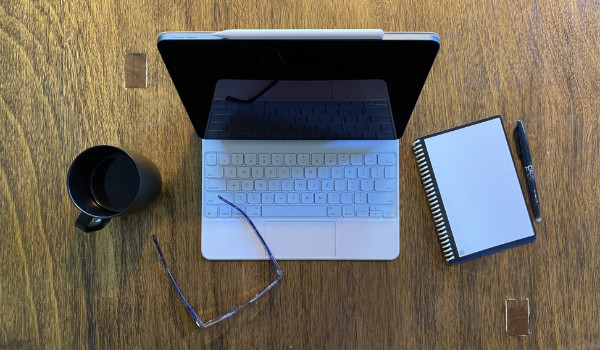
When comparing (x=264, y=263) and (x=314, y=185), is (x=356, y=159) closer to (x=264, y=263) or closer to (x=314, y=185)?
(x=314, y=185)

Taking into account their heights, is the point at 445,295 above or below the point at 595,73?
below

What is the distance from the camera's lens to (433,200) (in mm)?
686

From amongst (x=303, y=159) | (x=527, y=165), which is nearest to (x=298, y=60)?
(x=303, y=159)

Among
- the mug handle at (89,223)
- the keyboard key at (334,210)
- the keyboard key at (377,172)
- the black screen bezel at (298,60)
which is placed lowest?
the mug handle at (89,223)

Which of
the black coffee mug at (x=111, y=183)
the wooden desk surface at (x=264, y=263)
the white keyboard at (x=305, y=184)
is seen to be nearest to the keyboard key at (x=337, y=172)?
the white keyboard at (x=305, y=184)

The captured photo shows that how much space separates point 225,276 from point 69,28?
20.4 inches

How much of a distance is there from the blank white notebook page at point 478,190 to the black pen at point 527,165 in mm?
18

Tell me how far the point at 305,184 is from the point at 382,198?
0.14 meters

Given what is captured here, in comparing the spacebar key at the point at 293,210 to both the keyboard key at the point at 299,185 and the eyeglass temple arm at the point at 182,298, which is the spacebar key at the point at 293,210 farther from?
the eyeglass temple arm at the point at 182,298

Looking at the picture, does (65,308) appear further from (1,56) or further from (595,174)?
(595,174)

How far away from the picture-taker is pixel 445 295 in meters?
0.68

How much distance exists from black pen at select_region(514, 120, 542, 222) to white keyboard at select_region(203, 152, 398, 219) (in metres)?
0.22

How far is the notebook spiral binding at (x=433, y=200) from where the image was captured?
680 millimetres

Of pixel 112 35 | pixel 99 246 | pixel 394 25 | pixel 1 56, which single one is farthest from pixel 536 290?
pixel 1 56
